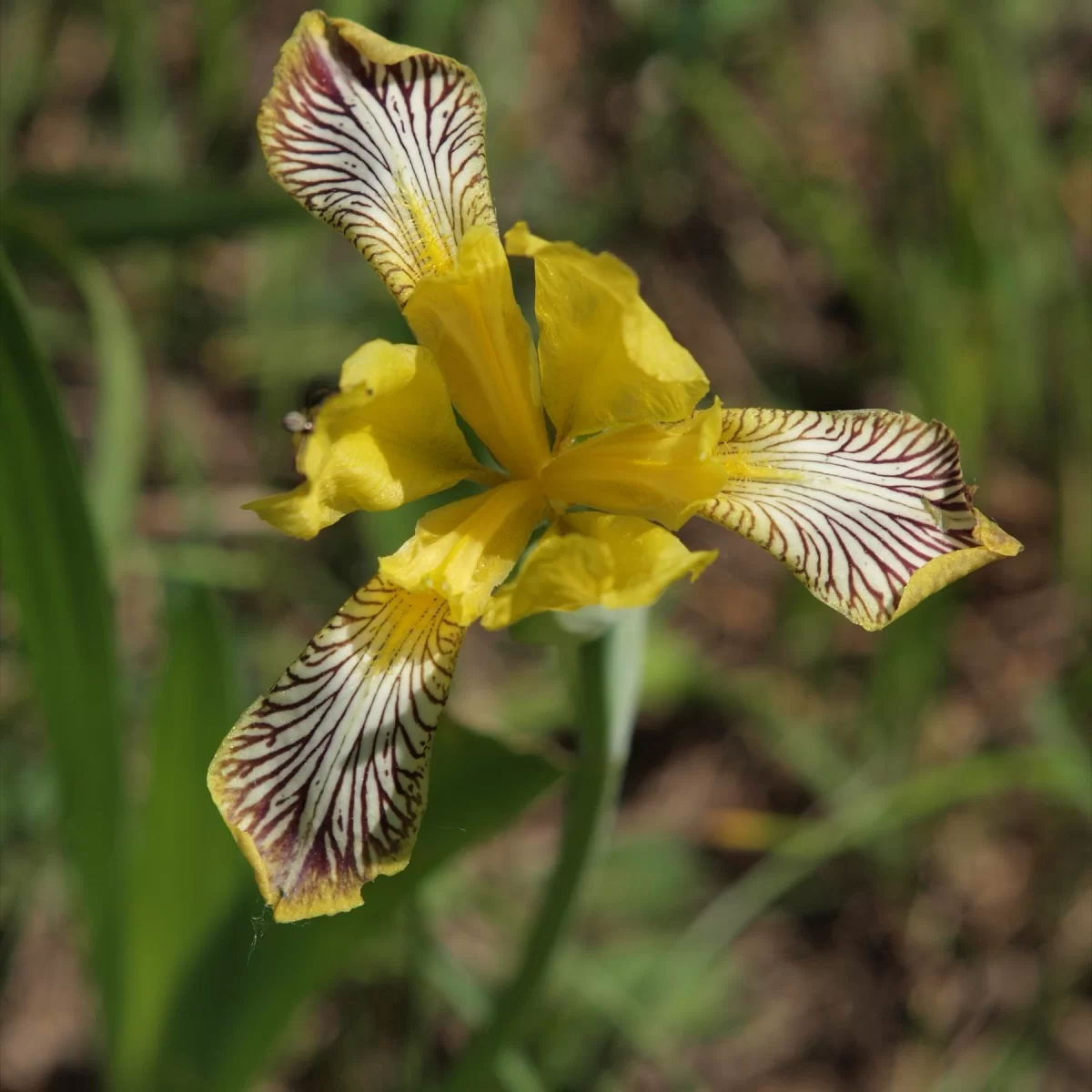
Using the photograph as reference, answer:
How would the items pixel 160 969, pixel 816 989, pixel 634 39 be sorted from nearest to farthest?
pixel 160 969
pixel 816 989
pixel 634 39

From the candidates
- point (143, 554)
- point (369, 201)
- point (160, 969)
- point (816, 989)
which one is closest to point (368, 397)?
point (369, 201)

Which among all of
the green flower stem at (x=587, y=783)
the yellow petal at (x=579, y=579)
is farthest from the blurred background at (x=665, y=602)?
the yellow petal at (x=579, y=579)

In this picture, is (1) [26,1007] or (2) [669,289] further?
(2) [669,289]

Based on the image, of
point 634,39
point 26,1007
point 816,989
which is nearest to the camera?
point 26,1007

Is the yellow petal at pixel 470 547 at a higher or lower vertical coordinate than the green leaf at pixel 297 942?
higher

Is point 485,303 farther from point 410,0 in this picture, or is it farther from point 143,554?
point 410,0

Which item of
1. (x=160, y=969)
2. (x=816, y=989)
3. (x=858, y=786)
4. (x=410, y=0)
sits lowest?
(x=816, y=989)

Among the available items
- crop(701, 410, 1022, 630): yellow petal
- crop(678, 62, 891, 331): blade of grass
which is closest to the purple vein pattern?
crop(701, 410, 1022, 630): yellow petal

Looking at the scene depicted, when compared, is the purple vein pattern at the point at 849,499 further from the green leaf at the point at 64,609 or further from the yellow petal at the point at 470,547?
the green leaf at the point at 64,609
